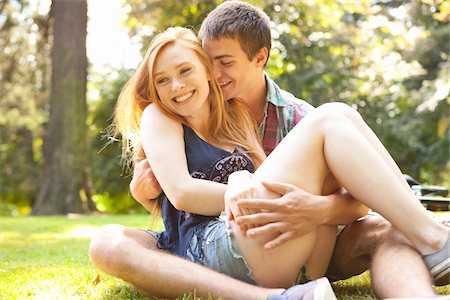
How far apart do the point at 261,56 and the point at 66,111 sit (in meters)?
6.75

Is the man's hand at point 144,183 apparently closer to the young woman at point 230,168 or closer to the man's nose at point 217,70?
the young woman at point 230,168

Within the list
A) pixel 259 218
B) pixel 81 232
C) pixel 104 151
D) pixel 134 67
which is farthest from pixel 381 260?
pixel 104 151

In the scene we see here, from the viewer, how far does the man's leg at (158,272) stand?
76.0 inches

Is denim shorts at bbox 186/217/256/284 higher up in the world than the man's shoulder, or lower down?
lower down

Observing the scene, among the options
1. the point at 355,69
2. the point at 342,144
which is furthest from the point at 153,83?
the point at 355,69

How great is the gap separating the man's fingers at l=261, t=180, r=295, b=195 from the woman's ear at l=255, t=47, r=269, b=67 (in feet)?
4.04

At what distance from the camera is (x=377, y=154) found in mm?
1908

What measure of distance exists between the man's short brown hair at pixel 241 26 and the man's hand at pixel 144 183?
77cm

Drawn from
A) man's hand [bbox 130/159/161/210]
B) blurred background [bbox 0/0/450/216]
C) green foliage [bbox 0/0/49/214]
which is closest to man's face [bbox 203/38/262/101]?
man's hand [bbox 130/159/161/210]

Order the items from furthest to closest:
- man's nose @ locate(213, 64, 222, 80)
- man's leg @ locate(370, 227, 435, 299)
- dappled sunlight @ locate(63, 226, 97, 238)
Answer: dappled sunlight @ locate(63, 226, 97, 238), man's nose @ locate(213, 64, 222, 80), man's leg @ locate(370, 227, 435, 299)

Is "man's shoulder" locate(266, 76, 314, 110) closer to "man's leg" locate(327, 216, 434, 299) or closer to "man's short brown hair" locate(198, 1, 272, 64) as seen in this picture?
"man's short brown hair" locate(198, 1, 272, 64)

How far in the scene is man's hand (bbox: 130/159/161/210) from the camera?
2281mm

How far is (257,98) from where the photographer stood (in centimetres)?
298

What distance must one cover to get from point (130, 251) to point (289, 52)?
28.5 feet
